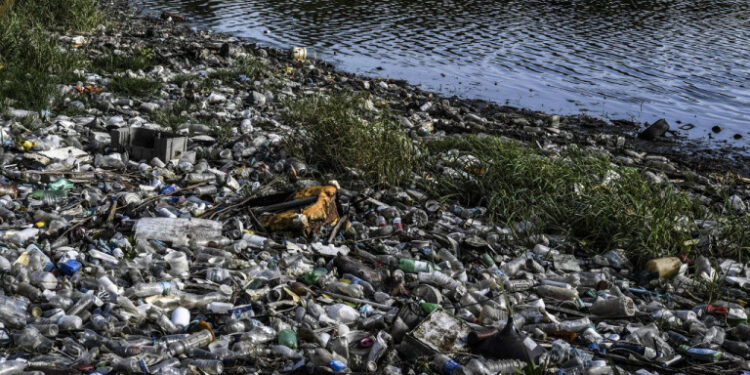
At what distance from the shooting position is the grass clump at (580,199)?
17.4ft

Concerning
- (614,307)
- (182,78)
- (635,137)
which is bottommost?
(635,137)

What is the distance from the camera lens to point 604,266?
16.9 ft

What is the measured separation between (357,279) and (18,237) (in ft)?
6.75

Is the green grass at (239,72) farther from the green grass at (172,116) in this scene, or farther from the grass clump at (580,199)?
the grass clump at (580,199)

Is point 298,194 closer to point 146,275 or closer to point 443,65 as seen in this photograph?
point 146,275

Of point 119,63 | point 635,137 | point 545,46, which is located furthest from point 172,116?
point 545,46

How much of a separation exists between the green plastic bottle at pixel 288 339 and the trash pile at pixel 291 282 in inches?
0.4

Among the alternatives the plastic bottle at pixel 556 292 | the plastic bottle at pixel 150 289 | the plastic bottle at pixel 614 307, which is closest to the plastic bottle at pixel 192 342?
the plastic bottle at pixel 150 289

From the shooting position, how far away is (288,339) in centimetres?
351

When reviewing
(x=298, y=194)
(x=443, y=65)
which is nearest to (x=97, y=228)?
(x=298, y=194)

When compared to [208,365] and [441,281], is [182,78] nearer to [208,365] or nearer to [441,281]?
[441,281]

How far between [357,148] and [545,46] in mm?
11321

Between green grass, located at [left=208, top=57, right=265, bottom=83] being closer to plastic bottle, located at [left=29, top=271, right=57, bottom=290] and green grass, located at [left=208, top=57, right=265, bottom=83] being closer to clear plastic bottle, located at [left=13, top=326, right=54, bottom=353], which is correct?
plastic bottle, located at [left=29, top=271, right=57, bottom=290]

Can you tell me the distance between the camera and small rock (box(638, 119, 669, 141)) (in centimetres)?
1009
